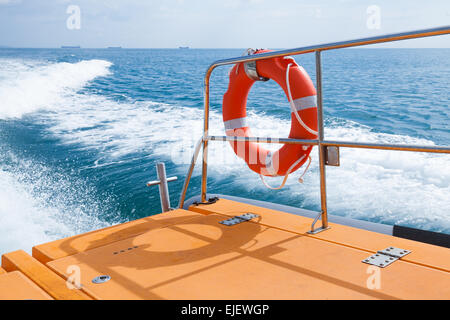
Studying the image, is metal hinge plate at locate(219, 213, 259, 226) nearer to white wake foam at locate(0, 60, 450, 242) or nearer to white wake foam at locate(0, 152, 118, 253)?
white wake foam at locate(0, 152, 118, 253)

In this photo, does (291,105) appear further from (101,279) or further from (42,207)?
(42,207)

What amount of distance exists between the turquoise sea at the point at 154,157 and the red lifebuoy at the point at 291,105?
2.40 metres

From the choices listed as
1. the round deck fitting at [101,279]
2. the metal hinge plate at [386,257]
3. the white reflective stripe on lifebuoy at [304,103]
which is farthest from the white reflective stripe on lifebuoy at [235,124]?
A: the round deck fitting at [101,279]

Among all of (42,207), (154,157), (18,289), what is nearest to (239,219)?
(18,289)

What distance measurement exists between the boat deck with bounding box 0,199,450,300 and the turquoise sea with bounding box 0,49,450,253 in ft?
7.54

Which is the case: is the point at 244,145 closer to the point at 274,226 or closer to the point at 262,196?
the point at 274,226

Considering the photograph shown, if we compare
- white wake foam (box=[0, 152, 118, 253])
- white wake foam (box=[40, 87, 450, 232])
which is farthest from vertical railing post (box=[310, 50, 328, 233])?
white wake foam (box=[0, 152, 118, 253])

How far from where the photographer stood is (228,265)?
1.54 metres

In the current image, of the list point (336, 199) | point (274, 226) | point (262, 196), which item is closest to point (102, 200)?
point (262, 196)

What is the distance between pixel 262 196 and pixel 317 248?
3.46m

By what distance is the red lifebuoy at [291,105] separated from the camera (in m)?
2.12

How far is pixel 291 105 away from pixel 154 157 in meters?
4.73

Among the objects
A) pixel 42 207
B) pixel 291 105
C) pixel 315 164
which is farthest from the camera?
pixel 315 164

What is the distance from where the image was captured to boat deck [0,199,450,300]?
1.33m
